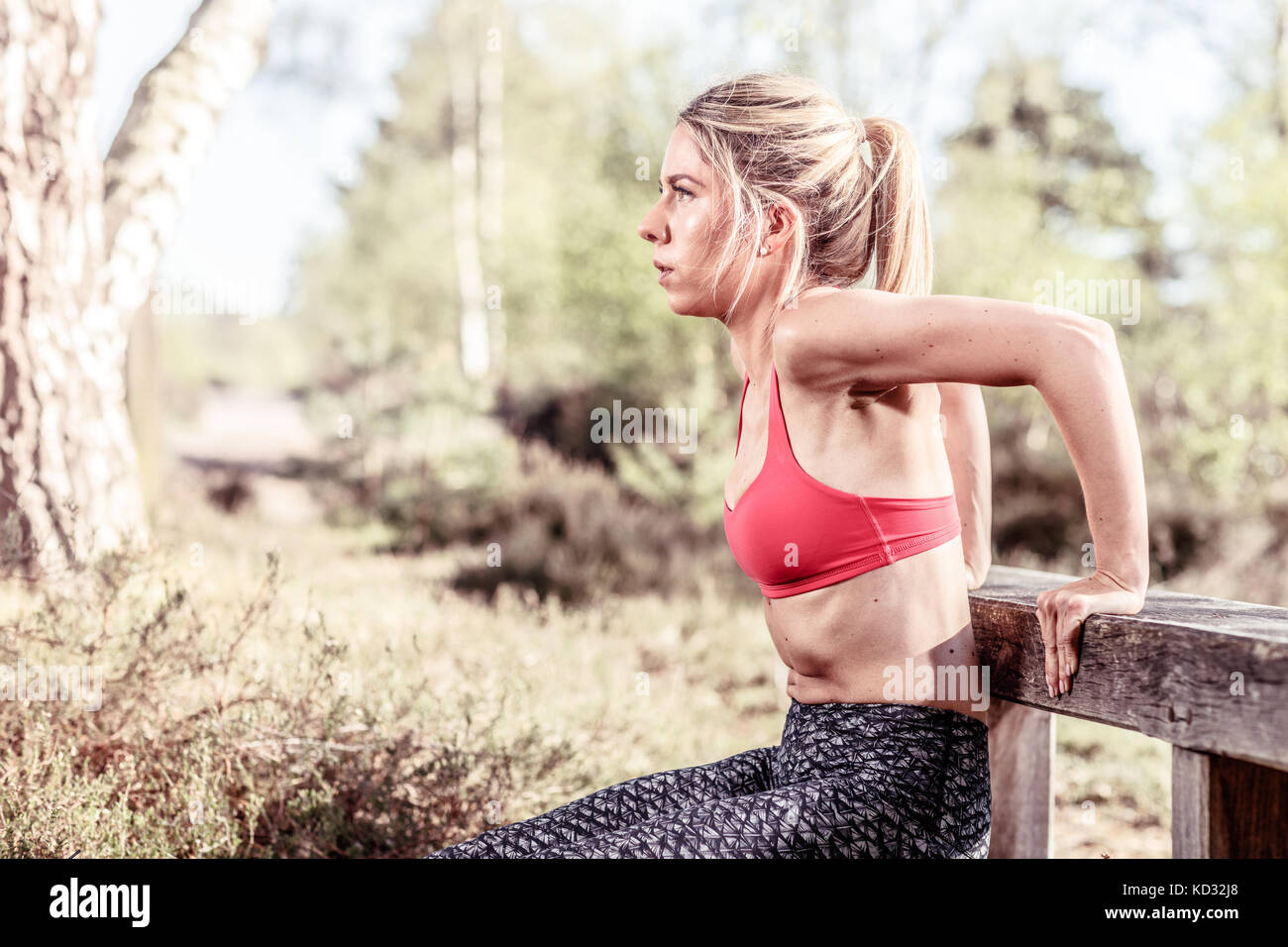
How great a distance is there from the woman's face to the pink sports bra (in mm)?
242

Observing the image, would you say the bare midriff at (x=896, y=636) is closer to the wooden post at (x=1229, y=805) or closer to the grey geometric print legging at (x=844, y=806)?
the grey geometric print legging at (x=844, y=806)

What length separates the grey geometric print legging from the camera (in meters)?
1.57

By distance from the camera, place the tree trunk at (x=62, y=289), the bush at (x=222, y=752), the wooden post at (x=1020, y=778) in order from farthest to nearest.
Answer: the tree trunk at (x=62, y=289), the bush at (x=222, y=752), the wooden post at (x=1020, y=778)

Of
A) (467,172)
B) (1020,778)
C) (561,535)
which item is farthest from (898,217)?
(467,172)

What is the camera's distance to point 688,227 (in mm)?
1794

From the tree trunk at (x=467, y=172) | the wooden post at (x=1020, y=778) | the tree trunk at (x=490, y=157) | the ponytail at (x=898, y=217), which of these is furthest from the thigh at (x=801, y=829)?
the tree trunk at (x=490, y=157)

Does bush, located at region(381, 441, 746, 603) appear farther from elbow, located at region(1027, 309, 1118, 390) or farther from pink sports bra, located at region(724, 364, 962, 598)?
elbow, located at region(1027, 309, 1118, 390)

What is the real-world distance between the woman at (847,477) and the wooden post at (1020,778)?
0.62 m

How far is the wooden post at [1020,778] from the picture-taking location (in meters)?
2.31

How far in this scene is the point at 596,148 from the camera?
47.2 feet

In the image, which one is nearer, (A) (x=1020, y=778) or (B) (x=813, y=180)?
(B) (x=813, y=180)

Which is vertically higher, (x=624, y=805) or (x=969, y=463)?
(x=969, y=463)

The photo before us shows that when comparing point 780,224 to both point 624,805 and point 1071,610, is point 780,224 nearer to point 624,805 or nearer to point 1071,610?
point 1071,610

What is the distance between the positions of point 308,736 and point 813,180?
2.08 meters
